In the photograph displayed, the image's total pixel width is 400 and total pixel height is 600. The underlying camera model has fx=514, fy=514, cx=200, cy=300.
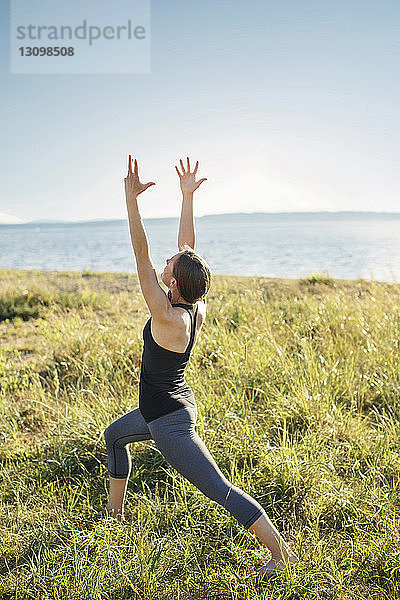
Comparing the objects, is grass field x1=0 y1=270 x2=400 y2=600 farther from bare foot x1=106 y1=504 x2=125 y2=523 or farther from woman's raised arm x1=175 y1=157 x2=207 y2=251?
woman's raised arm x1=175 y1=157 x2=207 y2=251

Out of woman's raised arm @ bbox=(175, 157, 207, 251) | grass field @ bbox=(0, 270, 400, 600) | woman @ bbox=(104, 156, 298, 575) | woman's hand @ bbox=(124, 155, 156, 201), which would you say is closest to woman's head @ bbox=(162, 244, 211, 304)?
woman @ bbox=(104, 156, 298, 575)

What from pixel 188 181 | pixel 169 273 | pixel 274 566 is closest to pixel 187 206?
pixel 188 181

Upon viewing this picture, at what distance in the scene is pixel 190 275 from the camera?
240 cm

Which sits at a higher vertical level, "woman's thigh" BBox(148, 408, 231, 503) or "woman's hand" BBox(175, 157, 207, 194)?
"woman's hand" BBox(175, 157, 207, 194)

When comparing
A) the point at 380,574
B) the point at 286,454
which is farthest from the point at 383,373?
the point at 380,574

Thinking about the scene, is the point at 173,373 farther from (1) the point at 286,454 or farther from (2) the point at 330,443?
(2) the point at 330,443

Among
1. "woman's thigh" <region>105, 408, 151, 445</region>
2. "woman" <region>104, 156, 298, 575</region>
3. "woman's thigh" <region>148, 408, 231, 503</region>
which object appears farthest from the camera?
"woman's thigh" <region>105, 408, 151, 445</region>

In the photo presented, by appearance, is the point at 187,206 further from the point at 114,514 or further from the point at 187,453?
the point at 114,514

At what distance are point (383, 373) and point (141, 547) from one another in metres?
2.83

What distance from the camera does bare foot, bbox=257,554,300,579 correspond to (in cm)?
239

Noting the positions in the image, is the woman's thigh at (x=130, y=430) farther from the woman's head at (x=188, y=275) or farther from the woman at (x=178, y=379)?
the woman's head at (x=188, y=275)

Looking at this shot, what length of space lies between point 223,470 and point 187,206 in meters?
1.63

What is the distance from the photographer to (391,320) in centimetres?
548

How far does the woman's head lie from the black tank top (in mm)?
78
